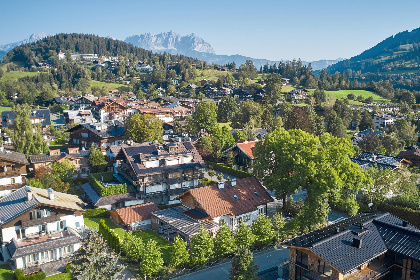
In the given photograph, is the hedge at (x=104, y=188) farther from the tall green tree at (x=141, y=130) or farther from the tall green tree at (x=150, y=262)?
the tall green tree at (x=150, y=262)

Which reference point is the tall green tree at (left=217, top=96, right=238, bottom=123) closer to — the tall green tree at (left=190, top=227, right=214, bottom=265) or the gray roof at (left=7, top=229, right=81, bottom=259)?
the tall green tree at (left=190, top=227, right=214, bottom=265)

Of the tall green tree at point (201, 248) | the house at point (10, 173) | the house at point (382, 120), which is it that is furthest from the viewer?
the house at point (382, 120)

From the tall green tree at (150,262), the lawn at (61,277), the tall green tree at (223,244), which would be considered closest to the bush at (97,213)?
the lawn at (61,277)

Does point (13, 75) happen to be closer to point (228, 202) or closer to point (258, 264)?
point (228, 202)

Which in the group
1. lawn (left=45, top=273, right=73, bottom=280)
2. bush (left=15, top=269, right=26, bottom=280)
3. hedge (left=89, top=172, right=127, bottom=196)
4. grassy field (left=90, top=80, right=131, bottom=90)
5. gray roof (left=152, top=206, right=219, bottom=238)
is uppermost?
grassy field (left=90, top=80, right=131, bottom=90)

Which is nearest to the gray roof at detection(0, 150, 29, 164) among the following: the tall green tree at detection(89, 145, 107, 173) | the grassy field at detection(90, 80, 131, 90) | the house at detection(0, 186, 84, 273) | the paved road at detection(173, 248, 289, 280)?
the tall green tree at detection(89, 145, 107, 173)

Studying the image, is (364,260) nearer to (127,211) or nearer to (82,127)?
(127,211)

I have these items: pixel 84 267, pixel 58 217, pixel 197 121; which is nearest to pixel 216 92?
pixel 197 121
